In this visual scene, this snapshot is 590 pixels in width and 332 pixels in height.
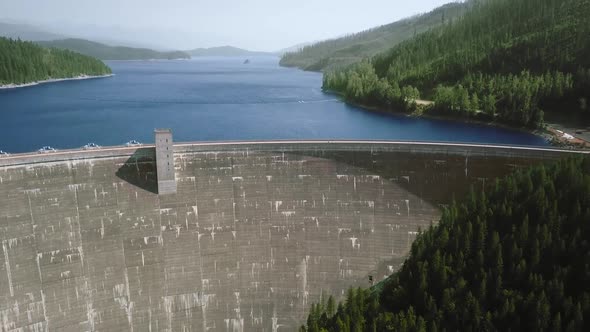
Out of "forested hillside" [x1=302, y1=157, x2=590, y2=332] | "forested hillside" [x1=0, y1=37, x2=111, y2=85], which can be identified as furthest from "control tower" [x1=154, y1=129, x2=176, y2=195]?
"forested hillside" [x1=0, y1=37, x2=111, y2=85]

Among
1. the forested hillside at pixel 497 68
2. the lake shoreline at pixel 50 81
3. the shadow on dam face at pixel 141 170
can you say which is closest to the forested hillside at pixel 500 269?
the shadow on dam face at pixel 141 170

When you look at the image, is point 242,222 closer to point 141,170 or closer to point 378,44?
point 141,170

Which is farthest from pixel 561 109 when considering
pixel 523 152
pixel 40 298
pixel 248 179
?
pixel 40 298

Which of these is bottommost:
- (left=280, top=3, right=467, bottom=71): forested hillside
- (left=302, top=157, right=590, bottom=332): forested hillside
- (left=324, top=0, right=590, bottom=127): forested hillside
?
(left=302, top=157, right=590, bottom=332): forested hillside

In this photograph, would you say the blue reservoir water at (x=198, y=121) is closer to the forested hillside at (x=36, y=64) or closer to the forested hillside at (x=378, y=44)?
the forested hillside at (x=36, y=64)

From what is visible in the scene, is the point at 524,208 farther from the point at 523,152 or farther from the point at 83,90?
the point at 83,90

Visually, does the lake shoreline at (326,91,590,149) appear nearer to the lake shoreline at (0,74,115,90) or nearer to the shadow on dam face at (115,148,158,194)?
the shadow on dam face at (115,148,158,194)
